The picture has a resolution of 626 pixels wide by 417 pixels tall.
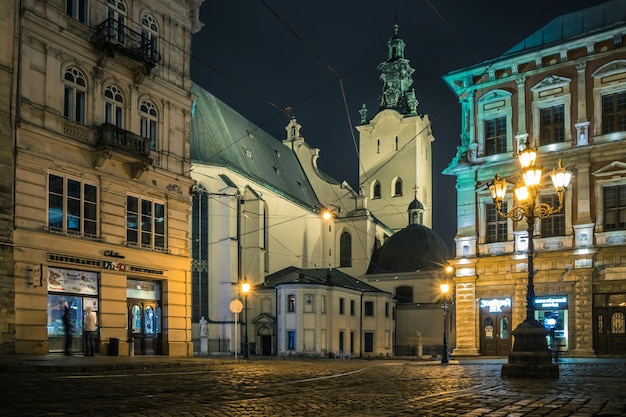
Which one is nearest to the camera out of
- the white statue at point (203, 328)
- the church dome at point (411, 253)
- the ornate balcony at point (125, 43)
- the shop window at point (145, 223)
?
the ornate balcony at point (125, 43)

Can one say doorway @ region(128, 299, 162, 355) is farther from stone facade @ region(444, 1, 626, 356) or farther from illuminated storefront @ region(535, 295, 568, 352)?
illuminated storefront @ region(535, 295, 568, 352)

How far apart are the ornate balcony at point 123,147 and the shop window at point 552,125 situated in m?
18.3

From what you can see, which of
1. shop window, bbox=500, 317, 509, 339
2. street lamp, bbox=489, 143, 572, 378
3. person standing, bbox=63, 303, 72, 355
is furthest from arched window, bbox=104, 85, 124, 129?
shop window, bbox=500, 317, 509, 339

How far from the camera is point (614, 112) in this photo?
3145 centimetres

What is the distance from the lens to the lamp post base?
54.0 feet

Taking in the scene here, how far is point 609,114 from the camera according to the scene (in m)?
31.6

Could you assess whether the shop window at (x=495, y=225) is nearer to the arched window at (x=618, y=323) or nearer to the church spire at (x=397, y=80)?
the arched window at (x=618, y=323)

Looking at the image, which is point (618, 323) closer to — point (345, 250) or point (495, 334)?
point (495, 334)

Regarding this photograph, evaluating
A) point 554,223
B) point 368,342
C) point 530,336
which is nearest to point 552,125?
point 554,223

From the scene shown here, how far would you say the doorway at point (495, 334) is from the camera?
109 ft

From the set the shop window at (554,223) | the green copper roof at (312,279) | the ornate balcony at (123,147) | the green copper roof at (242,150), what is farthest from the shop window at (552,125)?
the green copper roof at (242,150)

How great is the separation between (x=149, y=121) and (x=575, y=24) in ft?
66.6

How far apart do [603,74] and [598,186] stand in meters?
4.89

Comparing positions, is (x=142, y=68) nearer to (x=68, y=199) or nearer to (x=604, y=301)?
(x=68, y=199)
